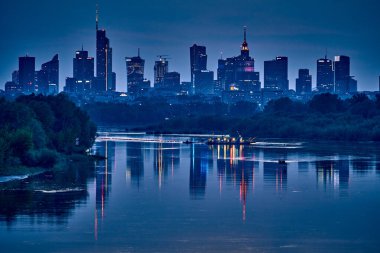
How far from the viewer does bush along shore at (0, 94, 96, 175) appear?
2815 inches

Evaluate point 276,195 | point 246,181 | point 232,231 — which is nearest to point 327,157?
point 246,181

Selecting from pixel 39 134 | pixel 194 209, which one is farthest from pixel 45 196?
pixel 39 134

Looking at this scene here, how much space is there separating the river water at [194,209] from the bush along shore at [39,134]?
3.03 metres

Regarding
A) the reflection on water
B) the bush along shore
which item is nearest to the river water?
the reflection on water

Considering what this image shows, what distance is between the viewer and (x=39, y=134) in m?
83.2

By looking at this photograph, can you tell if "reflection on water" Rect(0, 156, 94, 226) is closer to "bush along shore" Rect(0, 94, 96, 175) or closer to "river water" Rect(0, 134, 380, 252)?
"river water" Rect(0, 134, 380, 252)

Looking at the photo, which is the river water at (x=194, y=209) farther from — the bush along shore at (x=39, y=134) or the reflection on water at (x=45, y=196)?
the bush along shore at (x=39, y=134)

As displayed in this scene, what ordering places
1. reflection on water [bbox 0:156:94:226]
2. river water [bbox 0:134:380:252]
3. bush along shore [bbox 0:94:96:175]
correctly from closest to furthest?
river water [bbox 0:134:380:252]
reflection on water [bbox 0:156:94:226]
bush along shore [bbox 0:94:96:175]

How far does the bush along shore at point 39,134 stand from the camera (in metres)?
71.5

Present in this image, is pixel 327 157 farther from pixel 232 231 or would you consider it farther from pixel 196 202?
pixel 232 231

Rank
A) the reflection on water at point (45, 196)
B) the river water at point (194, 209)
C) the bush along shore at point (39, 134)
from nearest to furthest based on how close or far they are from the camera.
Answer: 1. the river water at point (194, 209)
2. the reflection on water at point (45, 196)
3. the bush along shore at point (39, 134)

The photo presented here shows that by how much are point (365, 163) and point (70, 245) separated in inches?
2248

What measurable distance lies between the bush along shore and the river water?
9.94ft

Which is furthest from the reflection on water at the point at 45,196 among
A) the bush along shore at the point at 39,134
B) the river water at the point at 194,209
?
the bush along shore at the point at 39,134
